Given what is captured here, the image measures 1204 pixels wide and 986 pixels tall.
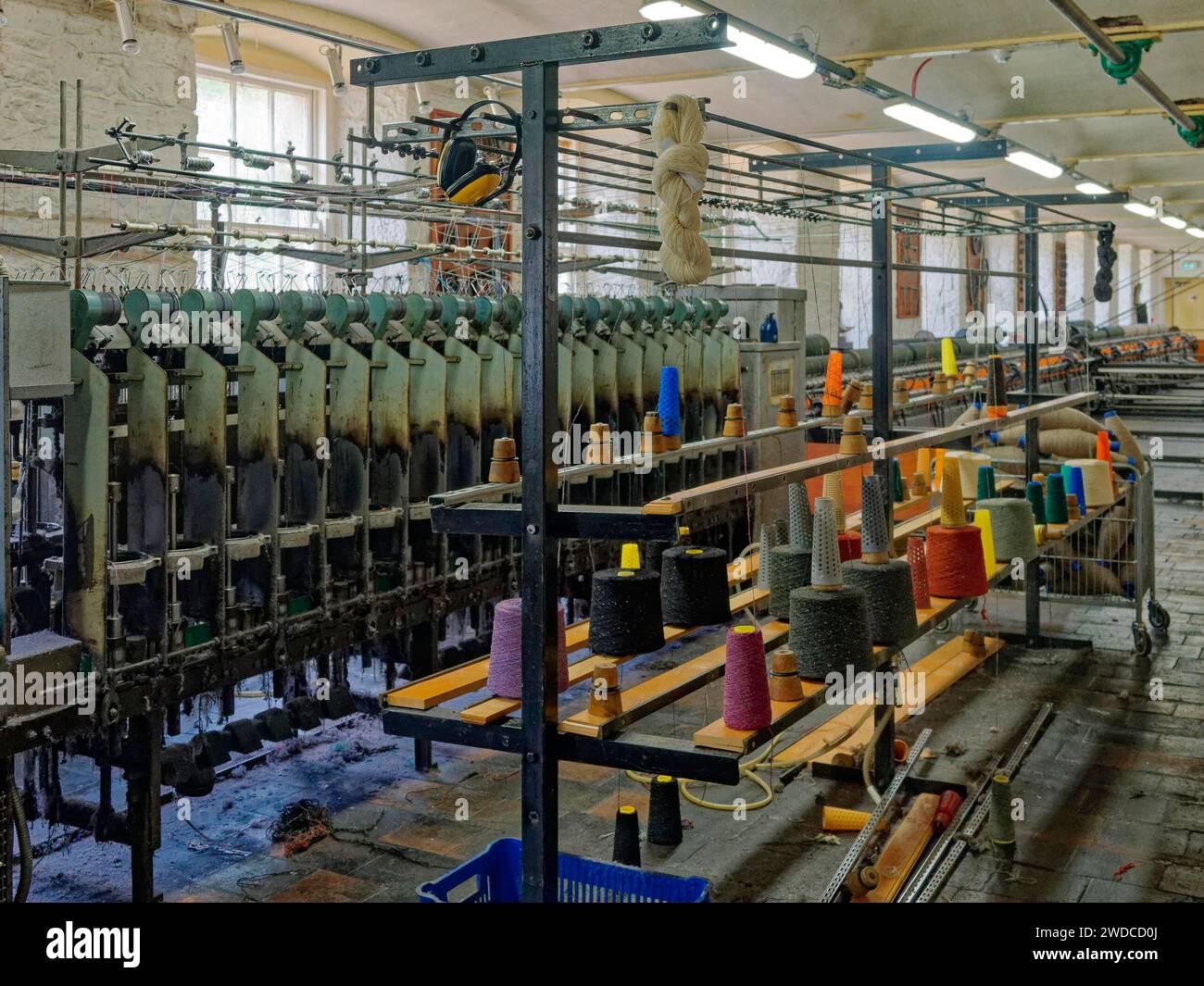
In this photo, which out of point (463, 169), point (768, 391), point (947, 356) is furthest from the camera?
point (768, 391)

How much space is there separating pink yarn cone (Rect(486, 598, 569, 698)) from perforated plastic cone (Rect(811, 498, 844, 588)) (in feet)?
2.49

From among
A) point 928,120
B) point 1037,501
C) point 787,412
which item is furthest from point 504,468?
point 928,120

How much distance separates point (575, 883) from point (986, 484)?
10.1 ft

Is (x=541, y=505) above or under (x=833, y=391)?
under

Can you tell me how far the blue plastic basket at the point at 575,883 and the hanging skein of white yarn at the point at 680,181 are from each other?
1.41 meters

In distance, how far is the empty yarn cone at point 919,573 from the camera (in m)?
4.42

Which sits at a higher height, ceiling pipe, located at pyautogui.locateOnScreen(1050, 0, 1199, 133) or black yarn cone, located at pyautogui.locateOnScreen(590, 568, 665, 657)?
ceiling pipe, located at pyautogui.locateOnScreen(1050, 0, 1199, 133)

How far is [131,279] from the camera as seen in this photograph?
6688 mm

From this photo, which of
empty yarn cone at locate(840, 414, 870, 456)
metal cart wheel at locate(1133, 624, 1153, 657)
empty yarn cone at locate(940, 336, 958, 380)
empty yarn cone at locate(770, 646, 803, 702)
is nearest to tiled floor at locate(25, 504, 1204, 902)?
metal cart wheel at locate(1133, 624, 1153, 657)

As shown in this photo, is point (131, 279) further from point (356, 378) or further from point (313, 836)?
point (313, 836)

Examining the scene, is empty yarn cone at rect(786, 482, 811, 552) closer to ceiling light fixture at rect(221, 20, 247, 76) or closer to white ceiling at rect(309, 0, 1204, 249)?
white ceiling at rect(309, 0, 1204, 249)

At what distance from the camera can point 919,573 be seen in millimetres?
4453

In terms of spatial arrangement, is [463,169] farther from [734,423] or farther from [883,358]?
[883,358]

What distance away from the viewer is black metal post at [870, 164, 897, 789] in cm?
465
